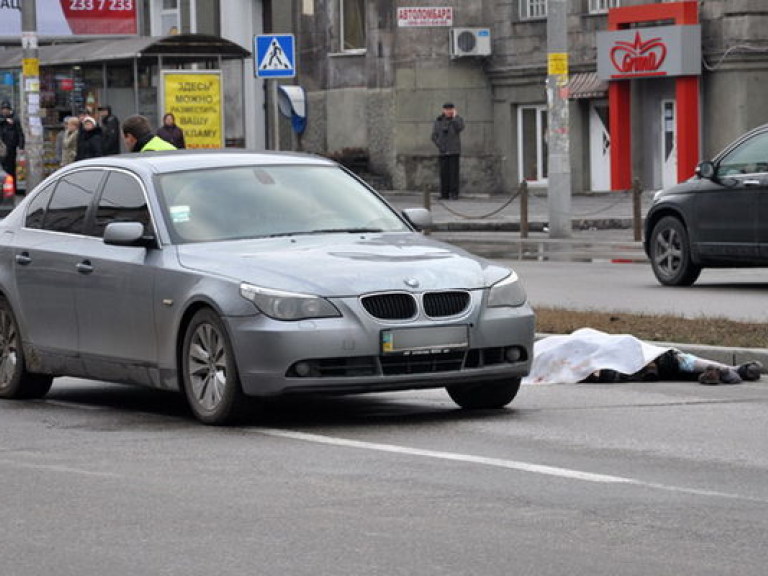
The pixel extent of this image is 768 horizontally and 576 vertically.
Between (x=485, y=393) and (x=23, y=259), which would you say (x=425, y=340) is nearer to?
(x=485, y=393)

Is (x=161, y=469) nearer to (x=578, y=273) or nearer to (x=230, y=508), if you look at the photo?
(x=230, y=508)

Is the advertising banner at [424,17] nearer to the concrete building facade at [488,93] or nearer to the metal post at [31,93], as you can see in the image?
the concrete building facade at [488,93]

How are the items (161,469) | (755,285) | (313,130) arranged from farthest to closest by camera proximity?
(313,130) → (755,285) → (161,469)

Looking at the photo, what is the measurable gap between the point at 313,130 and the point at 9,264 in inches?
1393

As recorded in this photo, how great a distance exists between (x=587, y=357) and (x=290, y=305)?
3040 mm

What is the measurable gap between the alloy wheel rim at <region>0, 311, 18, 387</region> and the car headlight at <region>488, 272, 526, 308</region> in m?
3.25

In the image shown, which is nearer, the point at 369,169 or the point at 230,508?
the point at 230,508

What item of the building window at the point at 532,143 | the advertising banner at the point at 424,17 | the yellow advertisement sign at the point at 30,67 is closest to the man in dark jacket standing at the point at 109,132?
the yellow advertisement sign at the point at 30,67

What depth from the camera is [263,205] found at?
38.8 feet

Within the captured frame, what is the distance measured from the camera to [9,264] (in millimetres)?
12812

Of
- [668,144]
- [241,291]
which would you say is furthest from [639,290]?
[668,144]

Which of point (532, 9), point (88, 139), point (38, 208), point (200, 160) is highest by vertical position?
point (532, 9)

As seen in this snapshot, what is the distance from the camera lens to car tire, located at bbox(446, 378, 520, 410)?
448 inches

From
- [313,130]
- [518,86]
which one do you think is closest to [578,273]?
[518,86]
